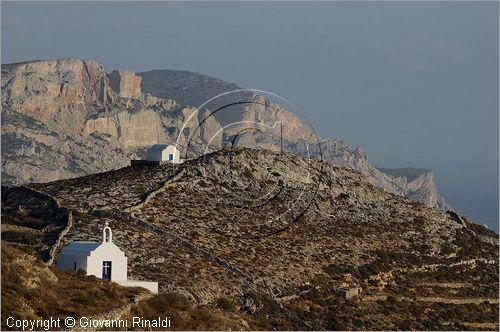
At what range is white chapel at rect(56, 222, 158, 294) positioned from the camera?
82.5 m

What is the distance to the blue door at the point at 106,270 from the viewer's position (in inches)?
3270

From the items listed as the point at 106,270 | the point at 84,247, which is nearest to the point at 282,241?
the point at 84,247

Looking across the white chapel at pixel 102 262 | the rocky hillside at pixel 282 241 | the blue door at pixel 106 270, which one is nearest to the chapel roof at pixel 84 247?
the white chapel at pixel 102 262

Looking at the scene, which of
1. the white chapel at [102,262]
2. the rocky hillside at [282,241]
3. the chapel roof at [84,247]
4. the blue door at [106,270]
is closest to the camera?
the white chapel at [102,262]

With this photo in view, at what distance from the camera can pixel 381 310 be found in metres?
110

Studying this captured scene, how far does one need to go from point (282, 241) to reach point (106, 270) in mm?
38404

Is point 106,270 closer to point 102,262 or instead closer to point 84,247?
point 102,262

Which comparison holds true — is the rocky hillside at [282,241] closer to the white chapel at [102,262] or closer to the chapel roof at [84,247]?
the white chapel at [102,262]

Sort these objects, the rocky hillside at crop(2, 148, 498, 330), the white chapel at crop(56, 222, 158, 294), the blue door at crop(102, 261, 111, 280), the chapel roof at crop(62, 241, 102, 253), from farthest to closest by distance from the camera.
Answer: the rocky hillside at crop(2, 148, 498, 330)
the chapel roof at crop(62, 241, 102, 253)
the blue door at crop(102, 261, 111, 280)
the white chapel at crop(56, 222, 158, 294)

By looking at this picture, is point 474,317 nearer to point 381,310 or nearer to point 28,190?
point 381,310

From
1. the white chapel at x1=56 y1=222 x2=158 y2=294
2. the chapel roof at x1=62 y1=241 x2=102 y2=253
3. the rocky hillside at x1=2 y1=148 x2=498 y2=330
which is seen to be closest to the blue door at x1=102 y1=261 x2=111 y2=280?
the white chapel at x1=56 y1=222 x2=158 y2=294

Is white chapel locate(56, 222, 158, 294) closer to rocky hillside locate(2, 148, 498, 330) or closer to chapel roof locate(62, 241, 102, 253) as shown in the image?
chapel roof locate(62, 241, 102, 253)

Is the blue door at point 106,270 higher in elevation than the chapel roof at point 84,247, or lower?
lower

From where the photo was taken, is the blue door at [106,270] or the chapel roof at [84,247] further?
the chapel roof at [84,247]
